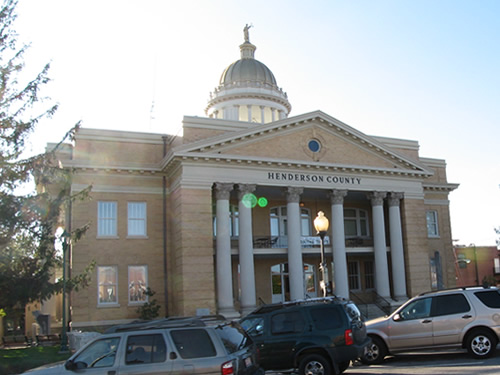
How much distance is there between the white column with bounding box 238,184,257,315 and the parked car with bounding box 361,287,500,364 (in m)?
13.1

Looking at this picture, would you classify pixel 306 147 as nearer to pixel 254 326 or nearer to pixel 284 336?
pixel 254 326

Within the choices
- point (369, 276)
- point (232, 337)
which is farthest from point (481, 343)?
point (369, 276)

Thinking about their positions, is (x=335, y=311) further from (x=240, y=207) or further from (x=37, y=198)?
(x=240, y=207)

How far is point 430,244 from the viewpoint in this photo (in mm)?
37031

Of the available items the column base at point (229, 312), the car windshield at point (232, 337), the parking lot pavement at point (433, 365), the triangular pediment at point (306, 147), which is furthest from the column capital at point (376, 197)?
the car windshield at point (232, 337)

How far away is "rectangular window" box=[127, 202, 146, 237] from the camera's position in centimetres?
2942

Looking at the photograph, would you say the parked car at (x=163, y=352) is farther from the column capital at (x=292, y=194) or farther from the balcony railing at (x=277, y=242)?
the balcony railing at (x=277, y=242)

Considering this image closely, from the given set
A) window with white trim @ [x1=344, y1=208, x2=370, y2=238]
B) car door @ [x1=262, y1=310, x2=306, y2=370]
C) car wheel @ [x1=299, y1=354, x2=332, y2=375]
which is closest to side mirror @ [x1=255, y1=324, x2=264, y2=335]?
car door @ [x1=262, y1=310, x2=306, y2=370]

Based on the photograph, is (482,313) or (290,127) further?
(290,127)

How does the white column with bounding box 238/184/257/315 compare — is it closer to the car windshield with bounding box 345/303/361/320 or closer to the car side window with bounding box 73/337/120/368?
the car windshield with bounding box 345/303/361/320

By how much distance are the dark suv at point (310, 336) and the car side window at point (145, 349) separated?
13.8 ft

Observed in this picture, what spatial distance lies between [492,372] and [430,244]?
2667 cm

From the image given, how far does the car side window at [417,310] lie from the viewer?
574 inches

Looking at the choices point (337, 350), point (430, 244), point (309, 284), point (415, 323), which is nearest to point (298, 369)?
point (337, 350)
